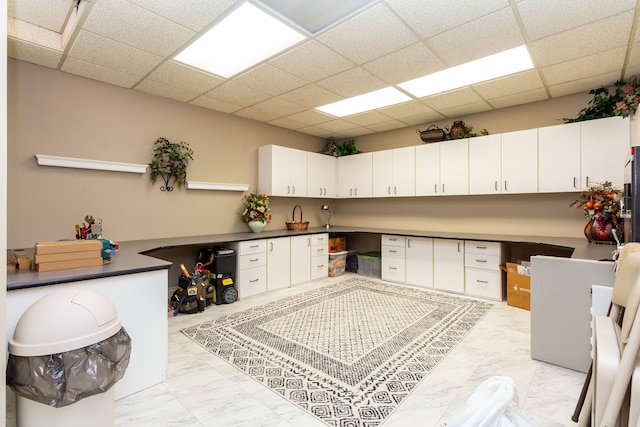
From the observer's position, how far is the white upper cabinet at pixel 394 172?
5.14 metres

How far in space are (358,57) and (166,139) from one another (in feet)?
8.92

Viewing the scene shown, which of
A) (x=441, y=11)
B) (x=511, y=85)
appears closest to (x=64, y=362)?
(x=441, y=11)

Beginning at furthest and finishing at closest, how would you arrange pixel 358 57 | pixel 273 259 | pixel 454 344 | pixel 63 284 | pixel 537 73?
pixel 273 259 < pixel 537 73 < pixel 358 57 < pixel 454 344 < pixel 63 284

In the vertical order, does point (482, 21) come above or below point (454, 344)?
above

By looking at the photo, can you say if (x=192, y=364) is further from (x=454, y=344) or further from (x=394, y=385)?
(x=454, y=344)

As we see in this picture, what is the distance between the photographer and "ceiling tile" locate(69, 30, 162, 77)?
2.75 meters

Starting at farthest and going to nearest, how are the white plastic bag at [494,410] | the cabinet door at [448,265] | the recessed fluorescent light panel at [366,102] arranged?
the cabinet door at [448,265] < the recessed fluorescent light panel at [366,102] < the white plastic bag at [494,410]

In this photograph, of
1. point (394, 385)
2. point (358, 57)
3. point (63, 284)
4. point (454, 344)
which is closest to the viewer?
point (63, 284)

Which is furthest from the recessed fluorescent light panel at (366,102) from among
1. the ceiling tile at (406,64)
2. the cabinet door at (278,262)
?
the cabinet door at (278,262)

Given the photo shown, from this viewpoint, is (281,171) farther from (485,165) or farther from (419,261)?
(485,165)

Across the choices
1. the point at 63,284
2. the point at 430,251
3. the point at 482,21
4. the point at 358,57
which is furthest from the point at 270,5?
the point at 430,251

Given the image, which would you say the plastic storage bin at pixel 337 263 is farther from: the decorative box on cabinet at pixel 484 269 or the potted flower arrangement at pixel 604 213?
the potted flower arrangement at pixel 604 213

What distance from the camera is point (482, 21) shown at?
7.95 ft

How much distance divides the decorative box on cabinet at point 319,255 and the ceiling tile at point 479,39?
3.24 metres
